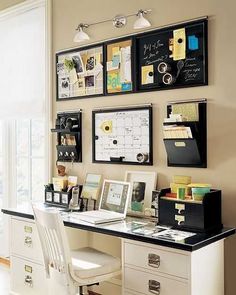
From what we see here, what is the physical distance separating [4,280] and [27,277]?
0.78 meters

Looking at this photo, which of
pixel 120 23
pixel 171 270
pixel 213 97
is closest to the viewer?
pixel 171 270

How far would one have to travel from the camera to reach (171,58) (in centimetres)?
284

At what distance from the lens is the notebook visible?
284 centimetres

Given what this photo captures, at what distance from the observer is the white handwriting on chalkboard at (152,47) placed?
9.56 ft

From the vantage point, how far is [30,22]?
3.89m

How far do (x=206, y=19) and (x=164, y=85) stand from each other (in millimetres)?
510

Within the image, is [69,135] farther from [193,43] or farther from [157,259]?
[157,259]

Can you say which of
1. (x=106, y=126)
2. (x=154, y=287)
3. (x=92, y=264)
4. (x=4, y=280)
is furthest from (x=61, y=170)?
(x=154, y=287)

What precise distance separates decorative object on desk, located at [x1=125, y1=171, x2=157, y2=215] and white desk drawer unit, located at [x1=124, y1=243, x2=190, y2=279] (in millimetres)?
538

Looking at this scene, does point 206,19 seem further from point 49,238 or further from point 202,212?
point 49,238

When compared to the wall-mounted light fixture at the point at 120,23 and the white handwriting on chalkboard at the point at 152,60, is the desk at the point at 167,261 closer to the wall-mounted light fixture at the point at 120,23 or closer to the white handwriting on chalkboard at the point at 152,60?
the white handwriting on chalkboard at the point at 152,60

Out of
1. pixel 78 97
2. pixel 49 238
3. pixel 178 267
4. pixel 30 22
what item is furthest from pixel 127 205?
pixel 30 22

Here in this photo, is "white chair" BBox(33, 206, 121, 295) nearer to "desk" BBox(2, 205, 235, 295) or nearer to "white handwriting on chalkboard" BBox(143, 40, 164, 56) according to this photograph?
"desk" BBox(2, 205, 235, 295)

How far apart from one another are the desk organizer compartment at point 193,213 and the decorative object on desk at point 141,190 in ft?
1.09
